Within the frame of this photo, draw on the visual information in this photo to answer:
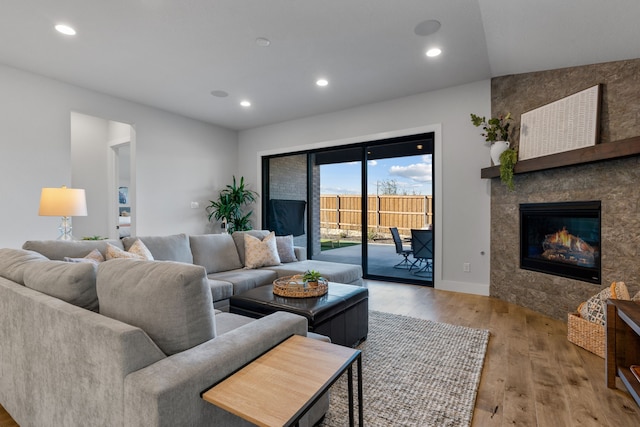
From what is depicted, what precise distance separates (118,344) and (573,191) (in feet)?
12.3

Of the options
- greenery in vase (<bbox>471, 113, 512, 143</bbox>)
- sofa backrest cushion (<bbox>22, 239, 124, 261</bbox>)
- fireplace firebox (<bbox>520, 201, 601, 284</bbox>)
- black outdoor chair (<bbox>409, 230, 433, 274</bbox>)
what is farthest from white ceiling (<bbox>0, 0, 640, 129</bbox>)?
black outdoor chair (<bbox>409, 230, 433, 274</bbox>)

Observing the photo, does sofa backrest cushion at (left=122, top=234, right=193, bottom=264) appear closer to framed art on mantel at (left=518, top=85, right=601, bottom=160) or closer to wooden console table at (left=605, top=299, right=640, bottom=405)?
wooden console table at (left=605, top=299, right=640, bottom=405)

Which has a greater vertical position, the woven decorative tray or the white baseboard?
the woven decorative tray

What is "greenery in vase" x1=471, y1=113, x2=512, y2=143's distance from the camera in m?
3.71

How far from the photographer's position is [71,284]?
1.33m

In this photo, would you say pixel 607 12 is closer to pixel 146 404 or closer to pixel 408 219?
pixel 408 219

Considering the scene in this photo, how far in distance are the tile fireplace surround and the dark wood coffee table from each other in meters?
2.10

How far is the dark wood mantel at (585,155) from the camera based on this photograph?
2430mm

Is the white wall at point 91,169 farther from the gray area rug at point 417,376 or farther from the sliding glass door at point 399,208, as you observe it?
the gray area rug at point 417,376

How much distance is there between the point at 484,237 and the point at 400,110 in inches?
83.7

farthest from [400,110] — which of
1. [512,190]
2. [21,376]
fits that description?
[21,376]

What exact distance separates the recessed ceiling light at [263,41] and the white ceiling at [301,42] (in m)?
0.05

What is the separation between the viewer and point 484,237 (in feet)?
13.3

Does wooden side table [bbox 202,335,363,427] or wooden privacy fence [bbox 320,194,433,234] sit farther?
wooden privacy fence [bbox 320,194,433,234]
